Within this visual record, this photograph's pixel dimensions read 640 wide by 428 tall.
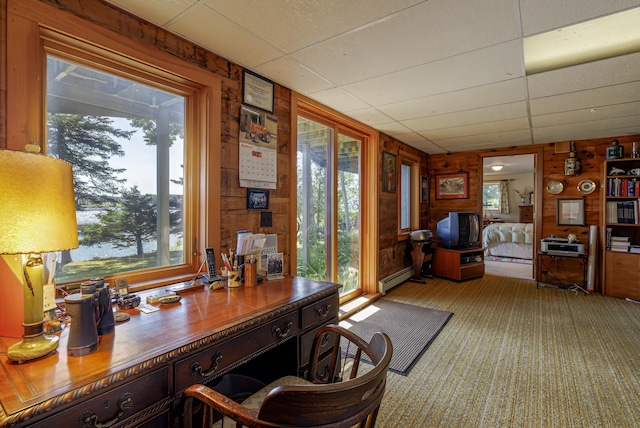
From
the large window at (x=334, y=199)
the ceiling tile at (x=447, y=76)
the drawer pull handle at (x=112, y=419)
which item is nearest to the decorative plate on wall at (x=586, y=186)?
the large window at (x=334, y=199)

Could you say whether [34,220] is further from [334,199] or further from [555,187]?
[555,187]

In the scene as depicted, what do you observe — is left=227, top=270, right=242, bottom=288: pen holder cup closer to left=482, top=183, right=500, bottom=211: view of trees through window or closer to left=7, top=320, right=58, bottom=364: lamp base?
left=7, top=320, right=58, bottom=364: lamp base

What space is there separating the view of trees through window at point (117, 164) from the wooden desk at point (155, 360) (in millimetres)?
365

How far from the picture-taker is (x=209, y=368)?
1.09 meters

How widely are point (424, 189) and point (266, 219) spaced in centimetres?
436

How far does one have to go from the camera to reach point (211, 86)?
1.92 metres

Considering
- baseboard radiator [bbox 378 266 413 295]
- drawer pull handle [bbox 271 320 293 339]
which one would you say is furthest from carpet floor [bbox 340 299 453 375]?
drawer pull handle [bbox 271 320 293 339]

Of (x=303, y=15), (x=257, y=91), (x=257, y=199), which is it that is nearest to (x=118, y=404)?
(x=257, y=199)

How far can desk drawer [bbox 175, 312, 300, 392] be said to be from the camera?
101 cm

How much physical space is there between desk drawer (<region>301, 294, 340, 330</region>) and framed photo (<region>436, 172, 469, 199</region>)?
4797 millimetres

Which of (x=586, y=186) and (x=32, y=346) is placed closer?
(x=32, y=346)

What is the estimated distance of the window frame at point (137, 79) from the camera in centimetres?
120

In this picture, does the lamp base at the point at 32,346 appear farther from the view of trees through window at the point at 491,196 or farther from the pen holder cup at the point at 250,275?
the view of trees through window at the point at 491,196

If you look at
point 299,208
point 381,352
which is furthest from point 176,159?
point 381,352
